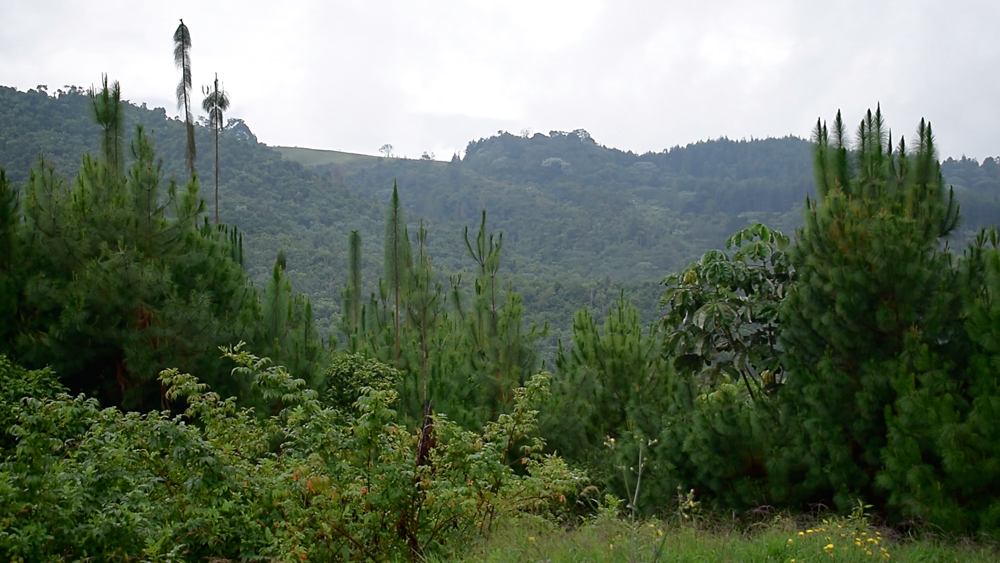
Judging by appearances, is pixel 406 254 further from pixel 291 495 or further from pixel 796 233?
pixel 291 495

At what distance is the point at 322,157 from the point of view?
403 ft

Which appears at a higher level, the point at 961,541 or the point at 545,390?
the point at 545,390

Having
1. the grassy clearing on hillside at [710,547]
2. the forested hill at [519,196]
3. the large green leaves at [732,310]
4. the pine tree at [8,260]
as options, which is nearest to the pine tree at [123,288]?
the pine tree at [8,260]

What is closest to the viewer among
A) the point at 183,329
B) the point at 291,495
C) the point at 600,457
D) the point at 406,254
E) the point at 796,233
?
the point at 291,495

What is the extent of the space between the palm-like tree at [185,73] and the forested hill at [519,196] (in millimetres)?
4694

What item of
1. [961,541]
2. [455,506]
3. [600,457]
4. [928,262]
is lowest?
[600,457]

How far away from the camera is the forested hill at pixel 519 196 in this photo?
49.3 meters

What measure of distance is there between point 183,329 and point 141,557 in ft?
14.7

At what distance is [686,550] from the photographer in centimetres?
475

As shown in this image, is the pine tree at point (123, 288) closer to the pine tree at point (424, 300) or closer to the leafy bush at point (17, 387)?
the leafy bush at point (17, 387)

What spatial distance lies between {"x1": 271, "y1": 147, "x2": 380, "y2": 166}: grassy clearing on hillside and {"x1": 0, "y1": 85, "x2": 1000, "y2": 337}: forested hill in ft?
1.78

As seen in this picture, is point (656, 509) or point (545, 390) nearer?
point (545, 390)

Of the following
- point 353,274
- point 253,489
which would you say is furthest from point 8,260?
point 353,274

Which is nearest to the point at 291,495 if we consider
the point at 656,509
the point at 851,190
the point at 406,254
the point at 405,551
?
the point at 405,551
